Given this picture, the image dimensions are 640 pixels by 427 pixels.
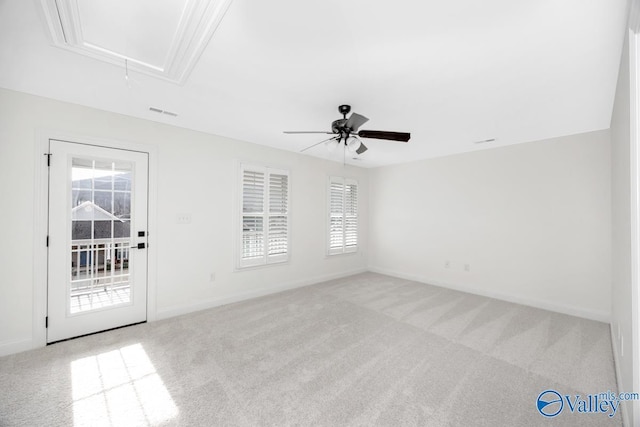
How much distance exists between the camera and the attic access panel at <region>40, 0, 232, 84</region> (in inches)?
55.7

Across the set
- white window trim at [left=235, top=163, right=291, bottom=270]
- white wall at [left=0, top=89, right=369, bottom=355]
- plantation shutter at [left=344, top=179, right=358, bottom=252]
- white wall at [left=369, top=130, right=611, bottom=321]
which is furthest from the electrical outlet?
white wall at [left=369, top=130, right=611, bottom=321]

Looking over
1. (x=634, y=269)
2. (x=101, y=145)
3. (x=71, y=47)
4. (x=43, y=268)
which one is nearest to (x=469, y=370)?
(x=634, y=269)

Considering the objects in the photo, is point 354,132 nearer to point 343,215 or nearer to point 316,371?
point 316,371

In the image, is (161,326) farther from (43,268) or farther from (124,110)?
(124,110)

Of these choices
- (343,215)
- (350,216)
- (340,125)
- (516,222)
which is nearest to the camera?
(340,125)

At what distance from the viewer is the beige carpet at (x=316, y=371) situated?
68.6 inches

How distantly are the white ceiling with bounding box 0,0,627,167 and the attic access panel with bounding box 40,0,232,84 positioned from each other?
0.02 meters

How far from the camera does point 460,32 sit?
1.60 m

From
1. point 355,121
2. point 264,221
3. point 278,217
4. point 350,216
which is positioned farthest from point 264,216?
A: point 355,121

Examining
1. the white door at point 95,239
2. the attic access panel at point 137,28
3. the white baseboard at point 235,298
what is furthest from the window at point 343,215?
the attic access panel at point 137,28

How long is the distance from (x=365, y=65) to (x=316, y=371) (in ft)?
8.59

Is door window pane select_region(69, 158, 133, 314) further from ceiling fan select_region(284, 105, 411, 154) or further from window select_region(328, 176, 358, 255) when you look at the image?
window select_region(328, 176, 358, 255)

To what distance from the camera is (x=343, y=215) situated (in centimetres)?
560

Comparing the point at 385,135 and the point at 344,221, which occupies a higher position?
the point at 385,135
